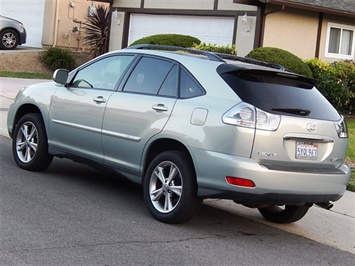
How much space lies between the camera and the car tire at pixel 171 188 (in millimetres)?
6289

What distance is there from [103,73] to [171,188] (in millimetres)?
2040

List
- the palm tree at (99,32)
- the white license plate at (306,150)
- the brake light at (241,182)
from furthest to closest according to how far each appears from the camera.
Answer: the palm tree at (99,32)
the white license plate at (306,150)
the brake light at (241,182)

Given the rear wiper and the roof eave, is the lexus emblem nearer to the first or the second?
the rear wiper

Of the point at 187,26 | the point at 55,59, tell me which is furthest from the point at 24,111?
the point at 55,59

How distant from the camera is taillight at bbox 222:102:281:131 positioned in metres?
6.02

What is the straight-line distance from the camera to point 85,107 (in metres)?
7.59

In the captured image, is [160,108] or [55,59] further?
[55,59]

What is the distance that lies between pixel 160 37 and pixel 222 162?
1286cm

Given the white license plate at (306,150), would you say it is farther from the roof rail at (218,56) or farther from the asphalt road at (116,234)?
the roof rail at (218,56)

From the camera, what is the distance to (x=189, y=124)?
6.34m

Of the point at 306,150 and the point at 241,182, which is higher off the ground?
the point at 306,150

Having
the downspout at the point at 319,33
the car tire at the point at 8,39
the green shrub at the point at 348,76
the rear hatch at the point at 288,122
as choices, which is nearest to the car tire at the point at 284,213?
the rear hatch at the point at 288,122

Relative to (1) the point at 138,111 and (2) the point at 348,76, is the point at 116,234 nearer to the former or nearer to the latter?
(1) the point at 138,111

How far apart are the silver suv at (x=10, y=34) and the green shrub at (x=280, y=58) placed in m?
11.9
